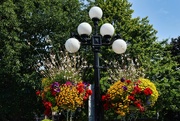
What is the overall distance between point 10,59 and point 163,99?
925 centimetres

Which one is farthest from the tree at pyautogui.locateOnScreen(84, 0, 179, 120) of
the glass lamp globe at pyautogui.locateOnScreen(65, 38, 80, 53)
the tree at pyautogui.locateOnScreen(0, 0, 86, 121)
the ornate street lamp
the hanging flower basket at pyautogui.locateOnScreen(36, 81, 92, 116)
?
the glass lamp globe at pyautogui.locateOnScreen(65, 38, 80, 53)

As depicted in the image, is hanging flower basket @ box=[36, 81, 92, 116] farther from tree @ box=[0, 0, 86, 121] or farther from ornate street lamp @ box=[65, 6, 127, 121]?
tree @ box=[0, 0, 86, 121]

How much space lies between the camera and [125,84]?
303 inches

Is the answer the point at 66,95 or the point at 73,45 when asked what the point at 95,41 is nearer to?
the point at 73,45

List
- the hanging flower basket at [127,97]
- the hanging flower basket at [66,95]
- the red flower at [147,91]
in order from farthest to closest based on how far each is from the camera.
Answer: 1. the hanging flower basket at [66,95]
2. the red flower at [147,91]
3. the hanging flower basket at [127,97]

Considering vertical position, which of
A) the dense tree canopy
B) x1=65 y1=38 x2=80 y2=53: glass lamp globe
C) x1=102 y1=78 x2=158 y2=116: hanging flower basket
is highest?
the dense tree canopy

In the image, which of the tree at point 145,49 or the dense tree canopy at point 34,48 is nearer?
the dense tree canopy at point 34,48

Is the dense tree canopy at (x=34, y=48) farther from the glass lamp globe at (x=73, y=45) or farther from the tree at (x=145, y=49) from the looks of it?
the glass lamp globe at (x=73, y=45)

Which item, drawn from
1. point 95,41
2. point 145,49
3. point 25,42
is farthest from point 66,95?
point 145,49

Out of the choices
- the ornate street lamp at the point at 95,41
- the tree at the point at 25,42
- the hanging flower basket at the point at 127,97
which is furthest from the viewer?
the tree at the point at 25,42

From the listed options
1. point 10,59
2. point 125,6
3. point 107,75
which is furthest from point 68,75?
point 125,6

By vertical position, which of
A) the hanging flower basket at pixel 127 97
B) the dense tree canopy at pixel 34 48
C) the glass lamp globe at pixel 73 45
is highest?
the dense tree canopy at pixel 34 48

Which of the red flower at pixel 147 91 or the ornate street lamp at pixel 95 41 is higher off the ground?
the ornate street lamp at pixel 95 41

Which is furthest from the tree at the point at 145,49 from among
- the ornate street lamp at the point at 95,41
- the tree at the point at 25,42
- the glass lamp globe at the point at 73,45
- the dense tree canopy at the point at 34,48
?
the glass lamp globe at the point at 73,45
